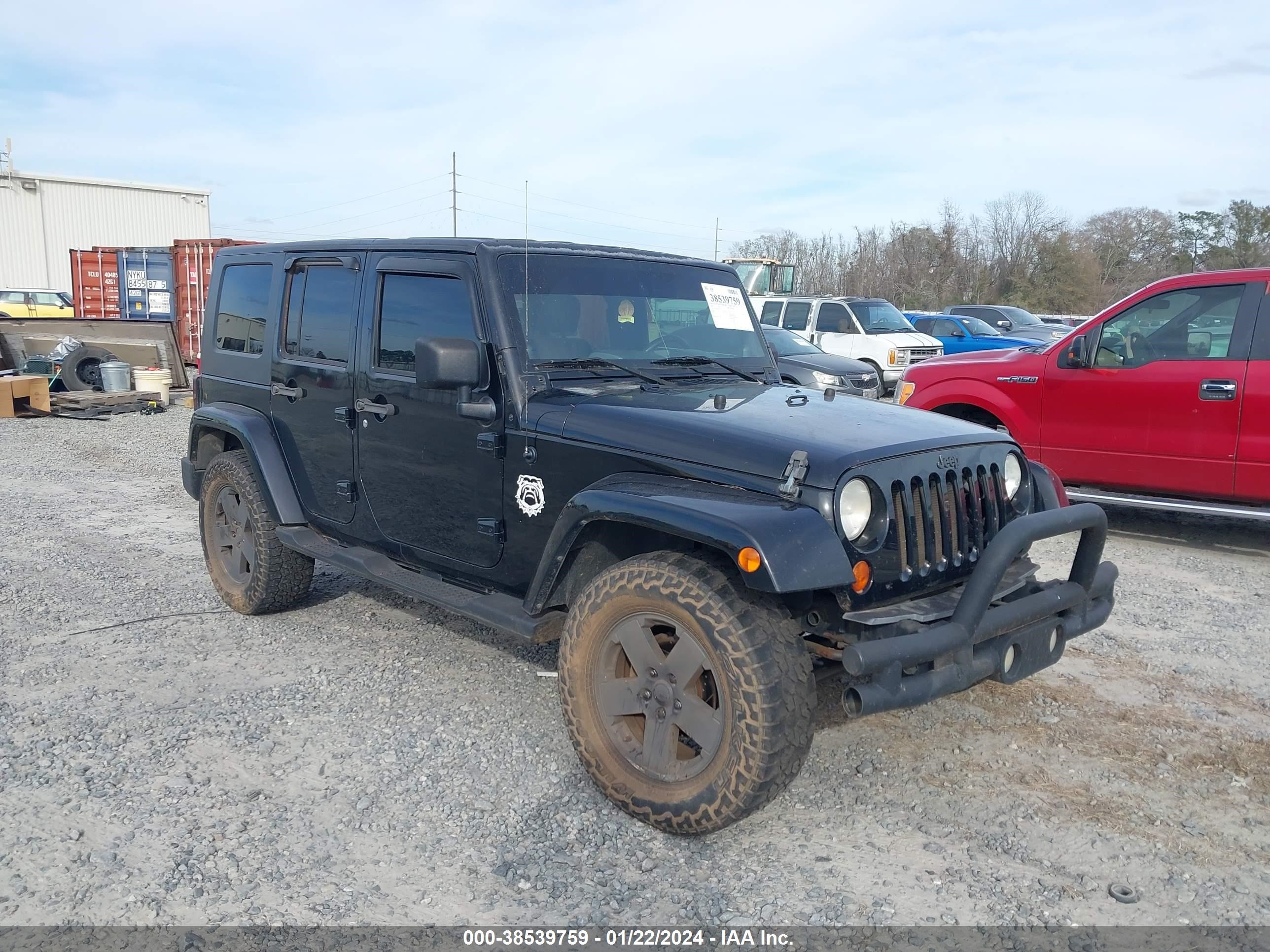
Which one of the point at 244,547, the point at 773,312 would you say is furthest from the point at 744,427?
the point at 773,312

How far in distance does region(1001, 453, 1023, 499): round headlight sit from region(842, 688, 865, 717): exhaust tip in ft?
4.21

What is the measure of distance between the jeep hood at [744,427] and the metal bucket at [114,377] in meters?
12.4

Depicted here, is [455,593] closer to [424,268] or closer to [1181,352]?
[424,268]

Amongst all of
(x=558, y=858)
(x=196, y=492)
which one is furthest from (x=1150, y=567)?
(x=196, y=492)

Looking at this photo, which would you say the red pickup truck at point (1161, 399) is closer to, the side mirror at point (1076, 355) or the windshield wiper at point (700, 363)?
the side mirror at point (1076, 355)

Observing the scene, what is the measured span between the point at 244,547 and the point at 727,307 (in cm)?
280

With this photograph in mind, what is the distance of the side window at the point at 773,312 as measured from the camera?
682 inches

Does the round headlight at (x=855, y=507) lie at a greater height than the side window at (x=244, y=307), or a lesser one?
lesser

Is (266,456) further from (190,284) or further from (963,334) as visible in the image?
(963,334)

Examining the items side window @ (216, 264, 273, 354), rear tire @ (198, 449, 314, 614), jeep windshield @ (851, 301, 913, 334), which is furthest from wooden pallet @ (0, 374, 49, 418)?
jeep windshield @ (851, 301, 913, 334)

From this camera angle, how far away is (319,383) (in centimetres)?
465

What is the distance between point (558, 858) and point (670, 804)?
1.26ft

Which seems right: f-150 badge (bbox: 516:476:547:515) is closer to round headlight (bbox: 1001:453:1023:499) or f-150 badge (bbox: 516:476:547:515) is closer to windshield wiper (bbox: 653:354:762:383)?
windshield wiper (bbox: 653:354:762:383)

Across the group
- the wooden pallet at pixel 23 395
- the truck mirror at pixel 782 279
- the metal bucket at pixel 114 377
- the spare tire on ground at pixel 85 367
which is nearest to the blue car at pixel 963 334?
the truck mirror at pixel 782 279
